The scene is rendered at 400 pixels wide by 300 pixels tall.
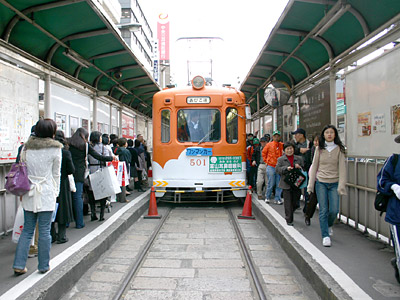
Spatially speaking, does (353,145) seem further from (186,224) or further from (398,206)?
(186,224)

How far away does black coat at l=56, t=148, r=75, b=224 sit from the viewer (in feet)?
16.6

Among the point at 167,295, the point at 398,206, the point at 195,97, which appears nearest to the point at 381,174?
the point at 398,206

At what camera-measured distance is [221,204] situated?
10.2 m

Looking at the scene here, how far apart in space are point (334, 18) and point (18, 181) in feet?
17.5

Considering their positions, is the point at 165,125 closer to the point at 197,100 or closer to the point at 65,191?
the point at 197,100

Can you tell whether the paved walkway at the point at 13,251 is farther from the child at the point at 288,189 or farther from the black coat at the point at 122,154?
the child at the point at 288,189

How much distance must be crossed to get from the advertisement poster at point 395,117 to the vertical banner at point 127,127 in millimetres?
11624

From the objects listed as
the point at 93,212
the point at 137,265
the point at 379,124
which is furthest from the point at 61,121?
the point at 379,124

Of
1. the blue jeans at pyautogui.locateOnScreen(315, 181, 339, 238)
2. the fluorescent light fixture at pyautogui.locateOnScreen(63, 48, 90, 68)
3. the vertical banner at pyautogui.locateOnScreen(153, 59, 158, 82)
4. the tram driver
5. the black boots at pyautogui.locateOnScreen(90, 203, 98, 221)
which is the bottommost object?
the black boots at pyautogui.locateOnScreen(90, 203, 98, 221)

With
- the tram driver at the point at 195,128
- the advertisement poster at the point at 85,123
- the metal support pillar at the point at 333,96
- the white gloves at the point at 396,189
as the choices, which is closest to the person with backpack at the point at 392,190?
the white gloves at the point at 396,189

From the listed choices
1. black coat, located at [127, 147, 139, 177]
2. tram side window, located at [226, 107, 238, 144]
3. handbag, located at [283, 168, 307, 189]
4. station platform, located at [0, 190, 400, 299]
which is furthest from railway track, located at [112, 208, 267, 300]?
black coat, located at [127, 147, 139, 177]

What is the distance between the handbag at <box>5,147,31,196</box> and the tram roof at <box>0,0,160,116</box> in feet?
9.67

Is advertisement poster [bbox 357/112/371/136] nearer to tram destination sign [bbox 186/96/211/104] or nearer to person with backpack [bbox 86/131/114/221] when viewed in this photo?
tram destination sign [bbox 186/96/211/104]

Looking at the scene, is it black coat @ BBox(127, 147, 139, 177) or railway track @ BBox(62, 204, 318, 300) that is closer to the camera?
railway track @ BBox(62, 204, 318, 300)
